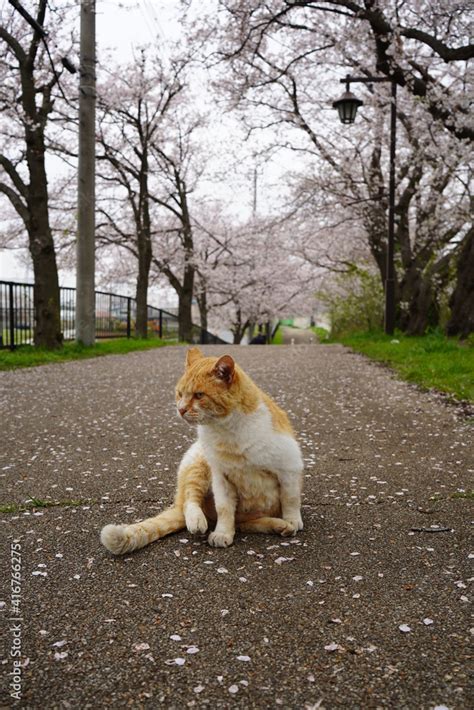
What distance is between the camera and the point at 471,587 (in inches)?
87.2

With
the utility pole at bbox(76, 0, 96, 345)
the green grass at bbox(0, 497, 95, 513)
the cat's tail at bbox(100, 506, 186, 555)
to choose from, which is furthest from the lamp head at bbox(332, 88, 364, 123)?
the cat's tail at bbox(100, 506, 186, 555)

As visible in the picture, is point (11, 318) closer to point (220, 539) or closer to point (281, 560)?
point (220, 539)

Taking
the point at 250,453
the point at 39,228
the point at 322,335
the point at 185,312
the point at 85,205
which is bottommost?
the point at 322,335

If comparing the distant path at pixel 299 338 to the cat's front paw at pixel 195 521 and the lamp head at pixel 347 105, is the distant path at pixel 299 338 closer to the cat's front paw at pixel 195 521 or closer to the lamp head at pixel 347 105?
the lamp head at pixel 347 105

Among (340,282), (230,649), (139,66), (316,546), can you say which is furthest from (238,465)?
(340,282)

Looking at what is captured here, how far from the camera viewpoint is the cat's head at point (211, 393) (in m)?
2.66

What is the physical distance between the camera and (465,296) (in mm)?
11234

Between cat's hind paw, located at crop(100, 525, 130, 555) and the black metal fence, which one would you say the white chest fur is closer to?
cat's hind paw, located at crop(100, 525, 130, 555)

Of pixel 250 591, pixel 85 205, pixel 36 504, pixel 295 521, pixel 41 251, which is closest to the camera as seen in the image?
pixel 250 591

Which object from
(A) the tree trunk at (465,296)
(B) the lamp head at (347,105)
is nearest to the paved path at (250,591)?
(A) the tree trunk at (465,296)

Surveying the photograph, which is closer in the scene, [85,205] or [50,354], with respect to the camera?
[50,354]

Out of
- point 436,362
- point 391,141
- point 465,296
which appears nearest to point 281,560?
point 436,362

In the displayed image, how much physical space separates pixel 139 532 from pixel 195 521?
0.93ft
